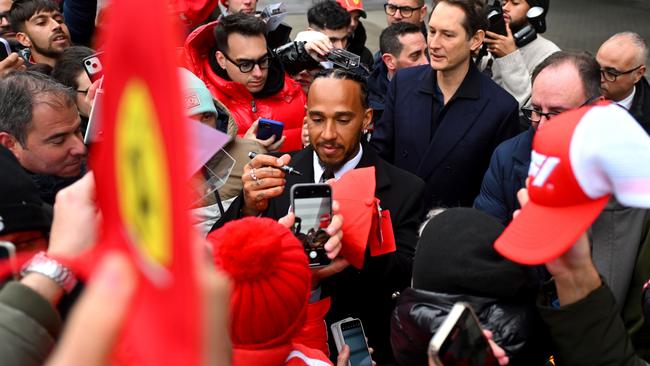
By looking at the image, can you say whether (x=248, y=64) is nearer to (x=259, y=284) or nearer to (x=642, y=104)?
(x=642, y=104)

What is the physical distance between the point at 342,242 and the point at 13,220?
934 mm

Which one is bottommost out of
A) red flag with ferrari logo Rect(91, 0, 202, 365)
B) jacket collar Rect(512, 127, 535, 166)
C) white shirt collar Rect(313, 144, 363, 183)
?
white shirt collar Rect(313, 144, 363, 183)

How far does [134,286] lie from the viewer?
65 cm

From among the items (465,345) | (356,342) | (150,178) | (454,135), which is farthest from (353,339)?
(150,178)

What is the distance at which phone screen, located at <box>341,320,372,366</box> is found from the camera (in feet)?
7.39

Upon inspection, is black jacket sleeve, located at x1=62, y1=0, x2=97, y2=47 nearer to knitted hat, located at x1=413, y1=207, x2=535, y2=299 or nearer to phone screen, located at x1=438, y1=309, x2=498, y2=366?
knitted hat, located at x1=413, y1=207, x2=535, y2=299

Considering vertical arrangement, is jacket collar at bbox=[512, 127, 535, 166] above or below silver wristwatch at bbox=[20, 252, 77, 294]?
below

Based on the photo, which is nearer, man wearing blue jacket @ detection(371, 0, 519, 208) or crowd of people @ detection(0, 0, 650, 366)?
crowd of people @ detection(0, 0, 650, 366)

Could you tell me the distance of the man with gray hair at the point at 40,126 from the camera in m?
2.75

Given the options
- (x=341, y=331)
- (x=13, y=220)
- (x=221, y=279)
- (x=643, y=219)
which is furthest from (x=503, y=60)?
(x=221, y=279)

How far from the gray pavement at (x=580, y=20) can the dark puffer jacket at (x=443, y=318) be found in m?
9.47

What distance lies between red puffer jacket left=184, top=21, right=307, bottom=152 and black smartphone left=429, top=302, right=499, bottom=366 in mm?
2704

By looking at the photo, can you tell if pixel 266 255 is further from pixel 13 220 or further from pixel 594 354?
pixel 594 354

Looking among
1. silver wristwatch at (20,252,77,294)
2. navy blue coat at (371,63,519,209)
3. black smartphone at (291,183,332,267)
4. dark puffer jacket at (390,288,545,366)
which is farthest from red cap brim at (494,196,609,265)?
navy blue coat at (371,63,519,209)
